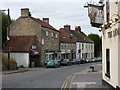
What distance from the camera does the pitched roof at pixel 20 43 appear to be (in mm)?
59844

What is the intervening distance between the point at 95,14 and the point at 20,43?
42.8 meters

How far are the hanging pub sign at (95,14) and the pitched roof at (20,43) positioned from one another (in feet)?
125

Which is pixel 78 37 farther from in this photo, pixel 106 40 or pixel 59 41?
pixel 106 40

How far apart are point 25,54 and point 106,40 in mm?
39245

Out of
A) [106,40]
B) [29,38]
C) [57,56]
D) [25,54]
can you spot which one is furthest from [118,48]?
[57,56]

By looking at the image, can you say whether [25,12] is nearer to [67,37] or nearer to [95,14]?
[67,37]

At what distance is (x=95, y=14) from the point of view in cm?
2080

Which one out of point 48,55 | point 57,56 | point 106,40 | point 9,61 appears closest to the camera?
point 106,40

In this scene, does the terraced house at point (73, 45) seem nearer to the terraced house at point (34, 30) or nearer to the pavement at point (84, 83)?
the terraced house at point (34, 30)

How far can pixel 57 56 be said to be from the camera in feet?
249

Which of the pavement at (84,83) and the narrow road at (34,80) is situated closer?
the pavement at (84,83)

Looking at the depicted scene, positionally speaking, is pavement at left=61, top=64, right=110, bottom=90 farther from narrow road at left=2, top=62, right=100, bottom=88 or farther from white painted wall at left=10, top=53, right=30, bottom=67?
white painted wall at left=10, top=53, right=30, bottom=67

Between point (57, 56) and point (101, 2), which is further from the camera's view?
point (57, 56)

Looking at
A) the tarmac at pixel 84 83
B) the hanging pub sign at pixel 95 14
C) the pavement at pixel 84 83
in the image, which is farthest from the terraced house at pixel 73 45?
the hanging pub sign at pixel 95 14
